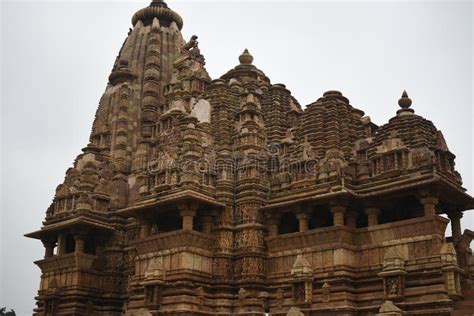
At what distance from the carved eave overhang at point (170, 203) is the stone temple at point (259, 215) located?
7 cm

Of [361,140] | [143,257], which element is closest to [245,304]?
[143,257]

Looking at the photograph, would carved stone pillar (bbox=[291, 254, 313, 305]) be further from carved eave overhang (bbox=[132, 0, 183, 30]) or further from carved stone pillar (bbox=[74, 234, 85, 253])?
carved eave overhang (bbox=[132, 0, 183, 30])

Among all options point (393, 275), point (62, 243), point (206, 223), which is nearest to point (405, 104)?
point (393, 275)

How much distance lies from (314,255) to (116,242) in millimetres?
9108

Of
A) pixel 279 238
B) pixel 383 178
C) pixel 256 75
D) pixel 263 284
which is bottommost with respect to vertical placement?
pixel 263 284

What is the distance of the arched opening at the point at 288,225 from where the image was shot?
70.9ft

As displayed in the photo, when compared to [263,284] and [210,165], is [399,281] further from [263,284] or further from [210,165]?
[210,165]

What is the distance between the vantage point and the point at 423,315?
1664 cm

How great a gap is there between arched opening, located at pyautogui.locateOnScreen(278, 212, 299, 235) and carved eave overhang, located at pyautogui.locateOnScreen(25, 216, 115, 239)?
704cm

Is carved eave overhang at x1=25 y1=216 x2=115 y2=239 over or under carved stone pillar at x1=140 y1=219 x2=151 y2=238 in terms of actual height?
over

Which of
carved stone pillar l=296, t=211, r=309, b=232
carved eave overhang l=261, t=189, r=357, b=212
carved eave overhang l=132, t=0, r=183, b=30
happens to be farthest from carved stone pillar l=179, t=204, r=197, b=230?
carved eave overhang l=132, t=0, r=183, b=30

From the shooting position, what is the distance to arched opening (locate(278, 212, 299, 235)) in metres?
21.6

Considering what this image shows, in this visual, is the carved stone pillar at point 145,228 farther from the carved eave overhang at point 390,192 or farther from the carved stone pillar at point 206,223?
the carved eave overhang at point 390,192

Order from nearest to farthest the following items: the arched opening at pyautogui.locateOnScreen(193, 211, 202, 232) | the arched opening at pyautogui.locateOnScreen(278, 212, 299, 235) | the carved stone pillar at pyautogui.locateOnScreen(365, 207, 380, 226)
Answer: the carved stone pillar at pyautogui.locateOnScreen(365, 207, 380, 226)
the arched opening at pyautogui.locateOnScreen(193, 211, 202, 232)
the arched opening at pyautogui.locateOnScreen(278, 212, 299, 235)
